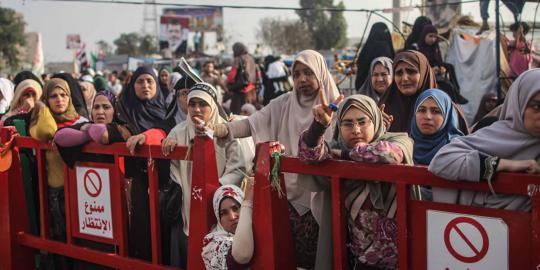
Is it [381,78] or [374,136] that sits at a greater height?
[381,78]

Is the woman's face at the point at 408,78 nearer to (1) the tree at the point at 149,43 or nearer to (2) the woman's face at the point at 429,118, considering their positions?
(2) the woman's face at the point at 429,118

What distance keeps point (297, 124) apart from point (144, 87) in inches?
84.8

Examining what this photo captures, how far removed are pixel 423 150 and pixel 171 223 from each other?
1.61 meters

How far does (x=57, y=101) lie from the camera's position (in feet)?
14.8

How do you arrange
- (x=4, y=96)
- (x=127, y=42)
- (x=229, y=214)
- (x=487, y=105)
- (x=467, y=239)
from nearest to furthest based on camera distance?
1. (x=467, y=239)
2. (x=229, y=214)
3. (x=4, y=96)
4. (x=487, y=105)
5. (x=127, y=42)

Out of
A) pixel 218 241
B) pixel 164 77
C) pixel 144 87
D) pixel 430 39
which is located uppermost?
pixel 430 39

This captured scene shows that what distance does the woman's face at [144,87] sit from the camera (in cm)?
520

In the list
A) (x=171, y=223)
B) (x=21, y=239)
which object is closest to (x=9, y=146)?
(x=21, y=239)

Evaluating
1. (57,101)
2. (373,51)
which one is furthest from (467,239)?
(373,51)

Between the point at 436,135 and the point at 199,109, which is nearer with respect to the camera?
the point at 436,135

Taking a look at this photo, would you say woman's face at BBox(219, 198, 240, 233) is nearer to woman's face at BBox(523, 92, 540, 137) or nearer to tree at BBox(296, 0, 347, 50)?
woman's face at BBox(523, 92, 540, 137)

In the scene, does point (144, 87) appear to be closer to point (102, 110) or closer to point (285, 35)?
point (102, 110)

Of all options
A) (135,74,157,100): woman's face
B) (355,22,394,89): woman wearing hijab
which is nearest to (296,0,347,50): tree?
(355,22,394,89): woman wearing hijab

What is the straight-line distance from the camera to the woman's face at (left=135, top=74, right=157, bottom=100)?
5.20m
